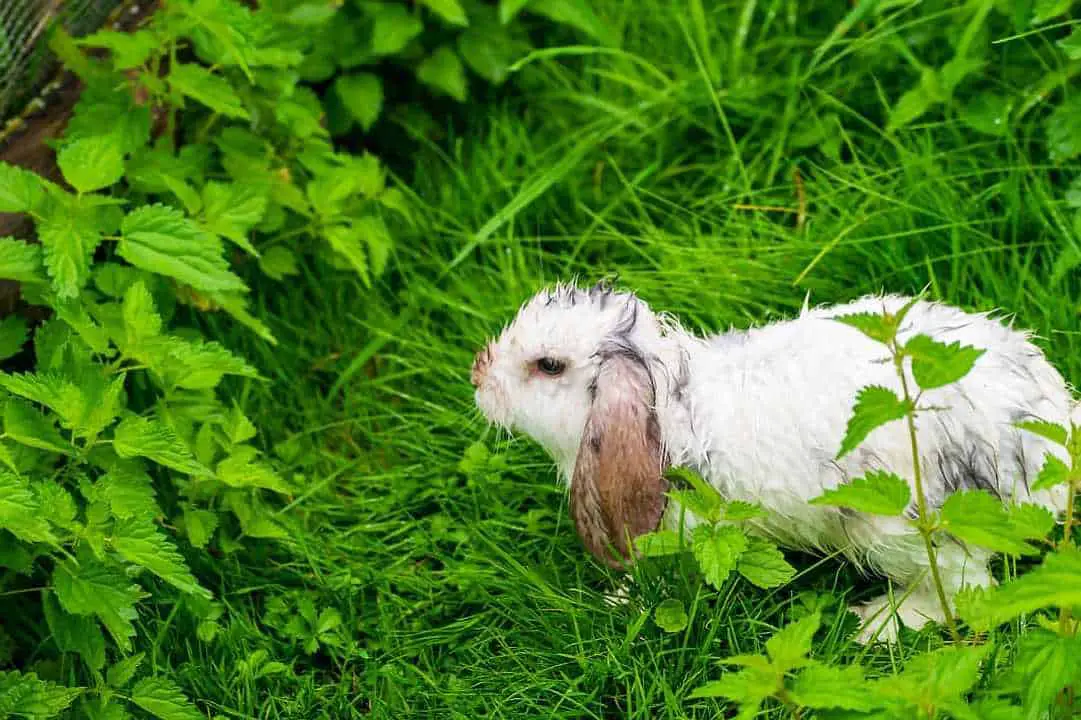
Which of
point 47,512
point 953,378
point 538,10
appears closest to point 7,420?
point 47,512

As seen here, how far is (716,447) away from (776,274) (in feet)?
2.80

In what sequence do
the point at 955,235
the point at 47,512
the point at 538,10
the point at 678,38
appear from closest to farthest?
the point at 47,512 → the point at 955,235 → the point at 538,10 → the point at 678,38

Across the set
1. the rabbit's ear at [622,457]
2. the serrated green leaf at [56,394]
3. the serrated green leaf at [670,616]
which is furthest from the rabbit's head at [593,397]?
the serrated green leaf at [56,394]

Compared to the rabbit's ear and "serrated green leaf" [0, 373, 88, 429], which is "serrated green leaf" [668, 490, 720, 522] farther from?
"serrated green leaf" [0, 373, 88, 429]

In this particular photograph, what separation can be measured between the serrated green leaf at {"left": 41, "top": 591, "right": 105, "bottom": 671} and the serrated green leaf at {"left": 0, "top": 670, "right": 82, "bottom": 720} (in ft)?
0.26

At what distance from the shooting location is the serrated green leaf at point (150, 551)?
2.33 m

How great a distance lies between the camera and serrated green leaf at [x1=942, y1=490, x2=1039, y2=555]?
191 centimetres

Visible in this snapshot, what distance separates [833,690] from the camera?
192cm

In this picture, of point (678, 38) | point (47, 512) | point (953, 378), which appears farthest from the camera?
point (678, 38)

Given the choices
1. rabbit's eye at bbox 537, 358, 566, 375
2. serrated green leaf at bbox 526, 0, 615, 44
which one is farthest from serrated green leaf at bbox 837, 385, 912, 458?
serrated green leaf at bbox 526, 0, 615, 44

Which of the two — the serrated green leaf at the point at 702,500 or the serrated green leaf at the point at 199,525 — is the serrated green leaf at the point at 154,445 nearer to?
the serrated green leaf at the point at 199,525

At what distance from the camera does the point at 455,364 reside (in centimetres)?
331

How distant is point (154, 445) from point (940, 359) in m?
1.42

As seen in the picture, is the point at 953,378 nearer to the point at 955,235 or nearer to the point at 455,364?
the point at 955,235
